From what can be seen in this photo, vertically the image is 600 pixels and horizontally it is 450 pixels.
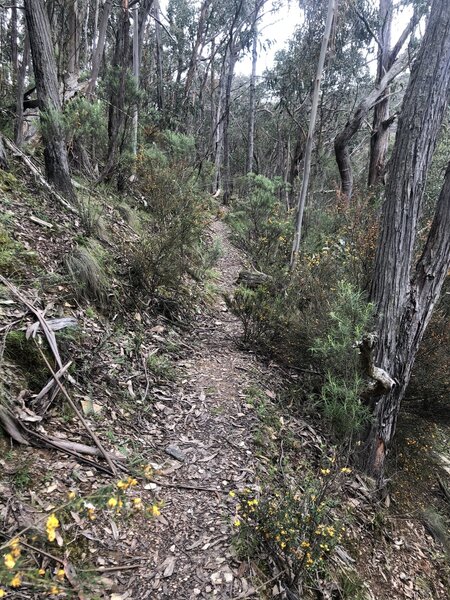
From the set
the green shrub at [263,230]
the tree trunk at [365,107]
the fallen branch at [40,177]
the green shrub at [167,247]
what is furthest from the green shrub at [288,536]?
the tree trunk at [365,107]

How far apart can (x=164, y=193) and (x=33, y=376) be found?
3782 mm

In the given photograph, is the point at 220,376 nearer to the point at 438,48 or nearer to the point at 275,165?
the point at 438,48

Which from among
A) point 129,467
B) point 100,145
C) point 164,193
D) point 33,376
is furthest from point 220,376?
point 100,145

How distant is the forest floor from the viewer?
6.40 ft

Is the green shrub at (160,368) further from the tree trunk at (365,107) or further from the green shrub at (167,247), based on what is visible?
the tree trunk at (365,107)

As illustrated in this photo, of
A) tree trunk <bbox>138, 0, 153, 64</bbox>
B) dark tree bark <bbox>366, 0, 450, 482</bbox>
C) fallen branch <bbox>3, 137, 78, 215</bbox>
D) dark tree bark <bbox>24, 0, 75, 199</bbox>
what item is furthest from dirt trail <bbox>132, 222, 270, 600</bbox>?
tree trunk <bbox>138, 0, 153, 64</bbox>

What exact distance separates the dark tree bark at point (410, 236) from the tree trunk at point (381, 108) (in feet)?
17.9

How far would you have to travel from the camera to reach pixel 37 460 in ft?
7.16

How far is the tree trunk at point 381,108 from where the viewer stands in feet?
28.0

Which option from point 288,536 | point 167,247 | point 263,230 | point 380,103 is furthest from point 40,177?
point 380,103

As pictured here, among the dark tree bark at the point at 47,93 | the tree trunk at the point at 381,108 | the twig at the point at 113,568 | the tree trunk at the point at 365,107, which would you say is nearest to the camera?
the twig at the point at 113,568

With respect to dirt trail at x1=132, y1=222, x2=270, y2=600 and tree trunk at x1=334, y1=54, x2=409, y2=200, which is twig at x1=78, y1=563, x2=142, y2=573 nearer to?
dirt trail at x1=132, y1=222, x2=270, y2=600

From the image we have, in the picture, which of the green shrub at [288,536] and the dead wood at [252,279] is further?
the dead wood at [252,279]

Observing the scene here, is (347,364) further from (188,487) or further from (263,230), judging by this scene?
(263,230)
